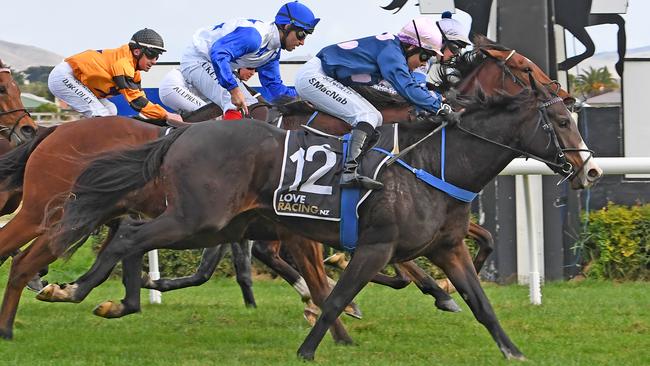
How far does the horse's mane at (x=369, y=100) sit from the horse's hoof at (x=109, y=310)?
4.83 feet

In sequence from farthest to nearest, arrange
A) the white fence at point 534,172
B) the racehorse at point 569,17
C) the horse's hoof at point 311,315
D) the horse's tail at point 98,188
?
the racehorse at point 569,17, the white fence at point 534,172, the horse's hoof at point 311,315, the horse's tail at point 98,188

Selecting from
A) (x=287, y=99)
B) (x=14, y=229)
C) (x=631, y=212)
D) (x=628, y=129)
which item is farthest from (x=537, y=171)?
(x=14, y=229)

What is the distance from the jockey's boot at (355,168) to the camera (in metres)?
5.67

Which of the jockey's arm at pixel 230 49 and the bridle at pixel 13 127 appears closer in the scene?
the jockey's arm at pixel 230 49

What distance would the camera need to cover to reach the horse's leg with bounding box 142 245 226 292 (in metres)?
7.63

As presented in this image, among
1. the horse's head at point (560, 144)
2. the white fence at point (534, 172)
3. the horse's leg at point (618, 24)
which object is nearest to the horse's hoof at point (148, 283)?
the white fence at point (534, 172)

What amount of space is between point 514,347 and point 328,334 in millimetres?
1331

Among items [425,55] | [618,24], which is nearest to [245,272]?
[425,55]

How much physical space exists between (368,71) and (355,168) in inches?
31.2

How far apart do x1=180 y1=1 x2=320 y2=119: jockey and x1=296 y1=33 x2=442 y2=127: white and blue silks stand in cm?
46

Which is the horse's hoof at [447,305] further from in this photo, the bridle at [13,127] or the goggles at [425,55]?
the bridle at [13,127]

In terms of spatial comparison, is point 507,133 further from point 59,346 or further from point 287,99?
point 59,346

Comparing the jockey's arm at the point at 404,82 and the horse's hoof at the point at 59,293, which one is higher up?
the jockey's arm at the point at 404,82

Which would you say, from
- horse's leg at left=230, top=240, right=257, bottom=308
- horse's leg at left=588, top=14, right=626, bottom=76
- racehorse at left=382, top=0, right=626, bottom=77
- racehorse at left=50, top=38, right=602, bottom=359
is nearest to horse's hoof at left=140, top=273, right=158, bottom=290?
horse's leg at left=230, top=240, right=257, bottom=308
